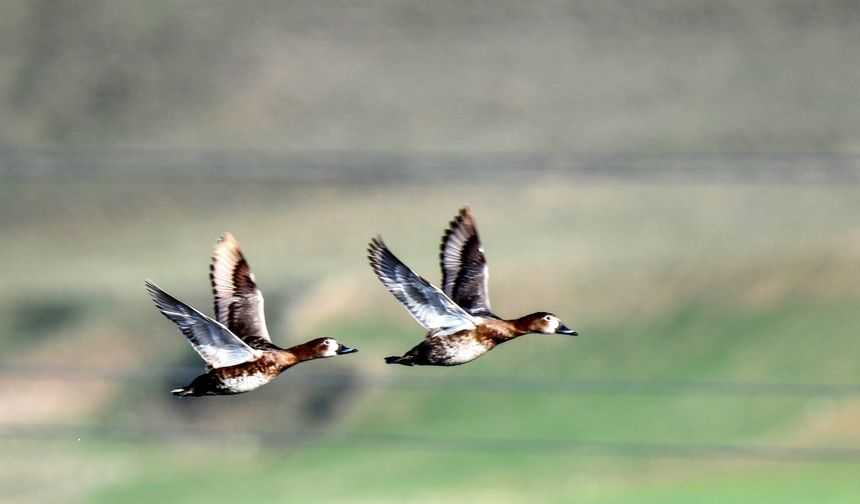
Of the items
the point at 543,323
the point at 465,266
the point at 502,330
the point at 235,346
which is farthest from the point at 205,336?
the point at 465,266

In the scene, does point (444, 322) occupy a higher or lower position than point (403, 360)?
higher

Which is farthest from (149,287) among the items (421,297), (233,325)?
(421,297)

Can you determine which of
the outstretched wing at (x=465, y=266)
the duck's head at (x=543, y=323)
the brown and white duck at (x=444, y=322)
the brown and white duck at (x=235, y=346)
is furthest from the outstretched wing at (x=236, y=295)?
the duck's head at (x=543, y=323)

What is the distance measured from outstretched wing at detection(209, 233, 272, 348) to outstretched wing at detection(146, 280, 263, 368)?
13.3 inches

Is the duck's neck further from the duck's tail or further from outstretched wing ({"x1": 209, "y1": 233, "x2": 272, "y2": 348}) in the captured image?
outstretched wing ({"x1": 209, "y1": 233, "x2": 272, "y2": 348})

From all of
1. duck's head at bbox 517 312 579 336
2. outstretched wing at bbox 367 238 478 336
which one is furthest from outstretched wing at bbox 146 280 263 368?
duck's head at bbox 517 312 579 336

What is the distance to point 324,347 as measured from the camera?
8016 millimetres

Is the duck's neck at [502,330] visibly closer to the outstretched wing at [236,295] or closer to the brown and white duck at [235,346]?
the brown and white duck at [235,346]

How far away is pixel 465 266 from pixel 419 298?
2.84 ft

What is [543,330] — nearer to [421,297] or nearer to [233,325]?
[421,297]

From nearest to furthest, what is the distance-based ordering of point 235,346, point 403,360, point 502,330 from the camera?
1. point 235,346
2. point 403,360
3. point 502,330

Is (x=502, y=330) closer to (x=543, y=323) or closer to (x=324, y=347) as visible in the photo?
(x=543, y=323)

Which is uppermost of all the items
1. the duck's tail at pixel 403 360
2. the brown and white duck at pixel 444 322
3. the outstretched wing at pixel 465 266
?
the outstretched wing at pixel 465 266

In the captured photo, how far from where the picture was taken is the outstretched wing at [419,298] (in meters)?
8.13
